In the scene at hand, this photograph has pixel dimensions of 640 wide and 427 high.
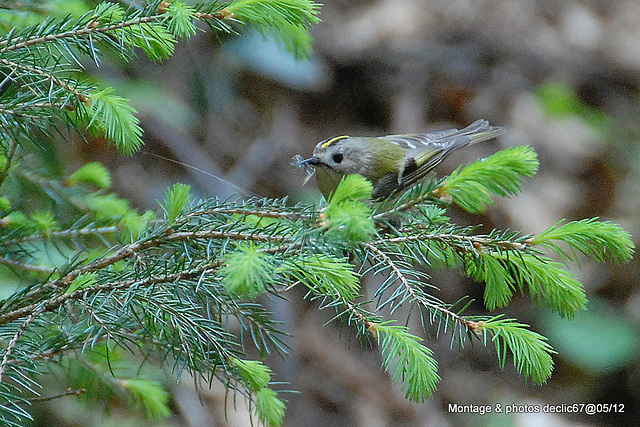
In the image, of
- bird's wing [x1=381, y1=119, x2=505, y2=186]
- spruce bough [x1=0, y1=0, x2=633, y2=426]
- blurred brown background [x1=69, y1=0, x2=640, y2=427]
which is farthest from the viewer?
blurred brown background [x1=69, y1=0, x2=640, y2=427]

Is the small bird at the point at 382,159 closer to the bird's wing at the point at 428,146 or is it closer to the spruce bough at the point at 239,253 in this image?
the bird's wing at the point at 428,146

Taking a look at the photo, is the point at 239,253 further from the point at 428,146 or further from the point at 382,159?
the point at 428,146

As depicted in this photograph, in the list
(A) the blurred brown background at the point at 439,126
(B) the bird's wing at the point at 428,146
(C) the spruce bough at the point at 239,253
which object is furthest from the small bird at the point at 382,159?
(A) the blurred brown background at the point at 439,126

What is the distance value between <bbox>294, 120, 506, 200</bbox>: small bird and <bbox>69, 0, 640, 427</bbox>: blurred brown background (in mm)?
1618

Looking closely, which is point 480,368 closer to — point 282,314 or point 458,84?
point 282,314

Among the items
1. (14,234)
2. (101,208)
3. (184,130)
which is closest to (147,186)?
(184,130)

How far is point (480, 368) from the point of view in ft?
13.1

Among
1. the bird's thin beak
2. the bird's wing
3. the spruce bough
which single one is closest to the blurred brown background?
the bird's wing

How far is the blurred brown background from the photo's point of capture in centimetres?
356

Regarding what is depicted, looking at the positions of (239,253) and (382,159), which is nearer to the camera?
(239,253)

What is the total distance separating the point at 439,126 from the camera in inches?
175

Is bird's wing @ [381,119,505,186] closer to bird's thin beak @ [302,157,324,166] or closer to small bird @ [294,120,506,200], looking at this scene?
small bird @ [294,120,506,200]

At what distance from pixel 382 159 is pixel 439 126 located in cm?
265

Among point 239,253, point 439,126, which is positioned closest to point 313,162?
point 239,253
